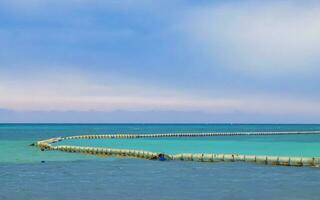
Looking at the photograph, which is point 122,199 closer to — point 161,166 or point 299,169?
point 161,166

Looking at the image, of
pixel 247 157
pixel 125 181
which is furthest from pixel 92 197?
pixel 247 157

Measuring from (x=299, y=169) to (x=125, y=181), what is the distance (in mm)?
12508

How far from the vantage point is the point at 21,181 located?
86.7 feet

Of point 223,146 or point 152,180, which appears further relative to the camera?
point 223,146

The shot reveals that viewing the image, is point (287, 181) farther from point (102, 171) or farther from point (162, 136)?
point (162, 136)

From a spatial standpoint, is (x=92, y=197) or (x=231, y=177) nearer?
(x=92, y=197)

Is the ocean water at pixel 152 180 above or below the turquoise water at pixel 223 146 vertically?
below

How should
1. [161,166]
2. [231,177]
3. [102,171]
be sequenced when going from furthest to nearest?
[161,166] → [102,171] → [231,177]

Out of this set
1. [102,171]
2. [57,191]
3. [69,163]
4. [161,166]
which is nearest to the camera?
[57,191]

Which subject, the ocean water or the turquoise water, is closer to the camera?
the ocean water

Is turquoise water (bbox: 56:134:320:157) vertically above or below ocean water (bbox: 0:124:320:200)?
above

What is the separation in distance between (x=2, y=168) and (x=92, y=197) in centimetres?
1333

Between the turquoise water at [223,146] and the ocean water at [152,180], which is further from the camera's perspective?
the turquoise water at [223,146]

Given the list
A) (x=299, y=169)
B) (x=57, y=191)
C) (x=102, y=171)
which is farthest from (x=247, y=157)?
(x=57, y=191)
